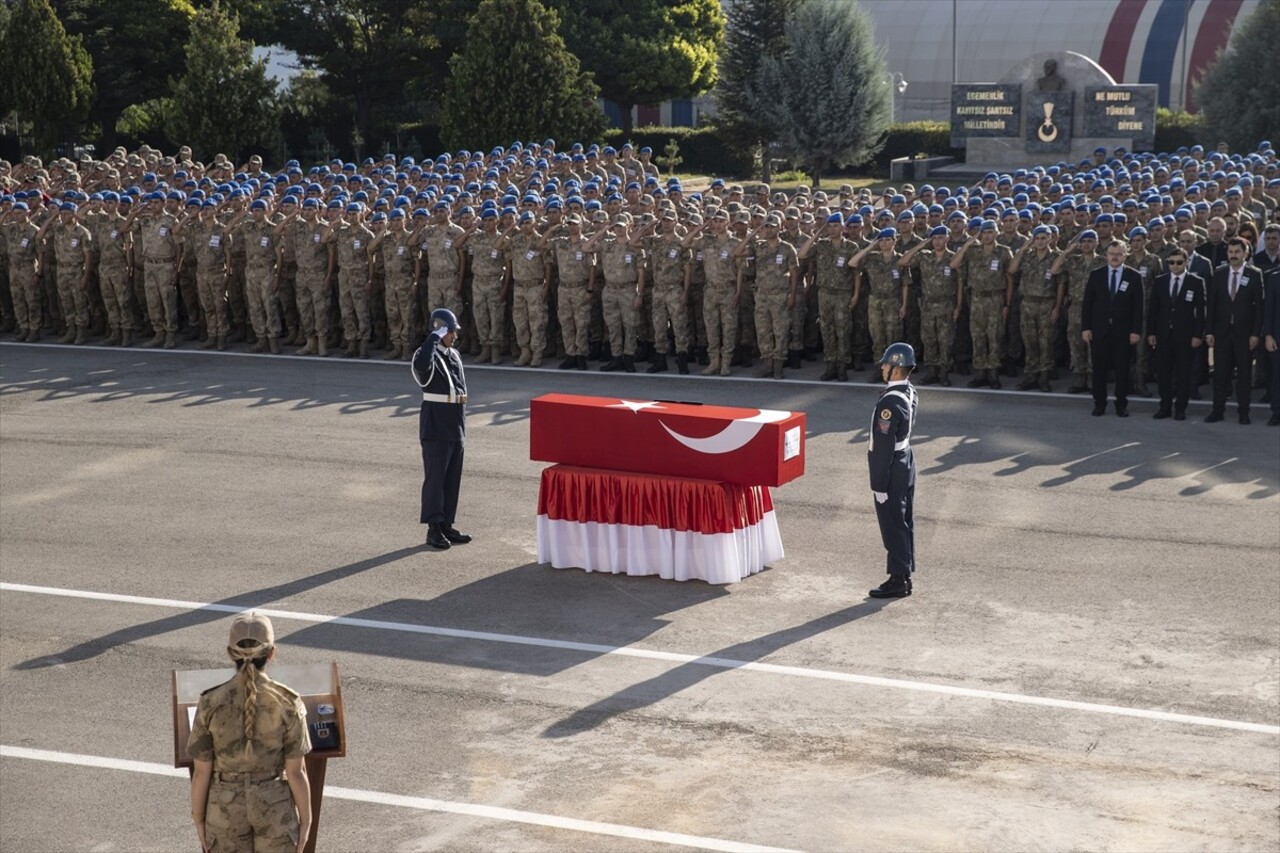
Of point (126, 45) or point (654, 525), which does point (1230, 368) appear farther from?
point (126, 45)

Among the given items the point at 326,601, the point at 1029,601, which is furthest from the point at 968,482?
the point at 326,601

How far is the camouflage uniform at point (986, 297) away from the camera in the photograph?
1828 cm

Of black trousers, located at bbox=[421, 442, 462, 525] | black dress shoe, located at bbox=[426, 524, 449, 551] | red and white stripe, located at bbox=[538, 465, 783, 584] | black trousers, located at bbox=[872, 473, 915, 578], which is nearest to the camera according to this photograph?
black trousers, located at bbox=[872, 473, 915, 578]

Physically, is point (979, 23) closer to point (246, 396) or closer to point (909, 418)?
point (246, 396)

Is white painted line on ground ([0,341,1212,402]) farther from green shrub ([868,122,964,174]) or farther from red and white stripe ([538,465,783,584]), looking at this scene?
green shrub ([868,122,964,174])

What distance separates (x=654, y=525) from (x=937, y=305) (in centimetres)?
769

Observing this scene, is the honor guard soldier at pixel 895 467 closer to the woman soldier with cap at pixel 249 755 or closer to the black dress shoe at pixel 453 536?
the black dress shoe at pixel 453 536

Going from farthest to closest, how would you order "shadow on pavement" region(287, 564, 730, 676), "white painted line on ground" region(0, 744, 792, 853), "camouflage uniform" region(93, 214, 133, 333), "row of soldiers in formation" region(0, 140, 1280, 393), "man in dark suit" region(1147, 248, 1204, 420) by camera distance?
"camouflage uniform" region(93, 214, 133, 333)
"row of soldiers in formation" region(0, 140, 1280, 393)
"man in dark suit" region(1147, 248, 1204, 420)
"shadow on pavement" region(287, 564, 730, 676)
"white painted line on ground" region(0, 744, 792, 853)

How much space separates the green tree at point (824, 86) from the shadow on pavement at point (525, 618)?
35283 mm

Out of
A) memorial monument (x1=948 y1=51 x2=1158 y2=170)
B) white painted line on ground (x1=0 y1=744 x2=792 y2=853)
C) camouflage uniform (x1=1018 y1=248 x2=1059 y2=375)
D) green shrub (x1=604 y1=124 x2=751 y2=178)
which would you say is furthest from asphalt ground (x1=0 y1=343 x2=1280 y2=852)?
green shrub (x1=604 y1=124 x2=751 y2=178)

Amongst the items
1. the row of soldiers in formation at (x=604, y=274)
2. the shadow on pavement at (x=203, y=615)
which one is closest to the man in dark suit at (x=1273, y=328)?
the row of soldiers in formation at (x=604, y=274)

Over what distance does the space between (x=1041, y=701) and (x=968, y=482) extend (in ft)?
16.9

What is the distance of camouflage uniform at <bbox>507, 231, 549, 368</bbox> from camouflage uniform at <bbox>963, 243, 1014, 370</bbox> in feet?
16.8

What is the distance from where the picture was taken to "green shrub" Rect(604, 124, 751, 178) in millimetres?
51344
